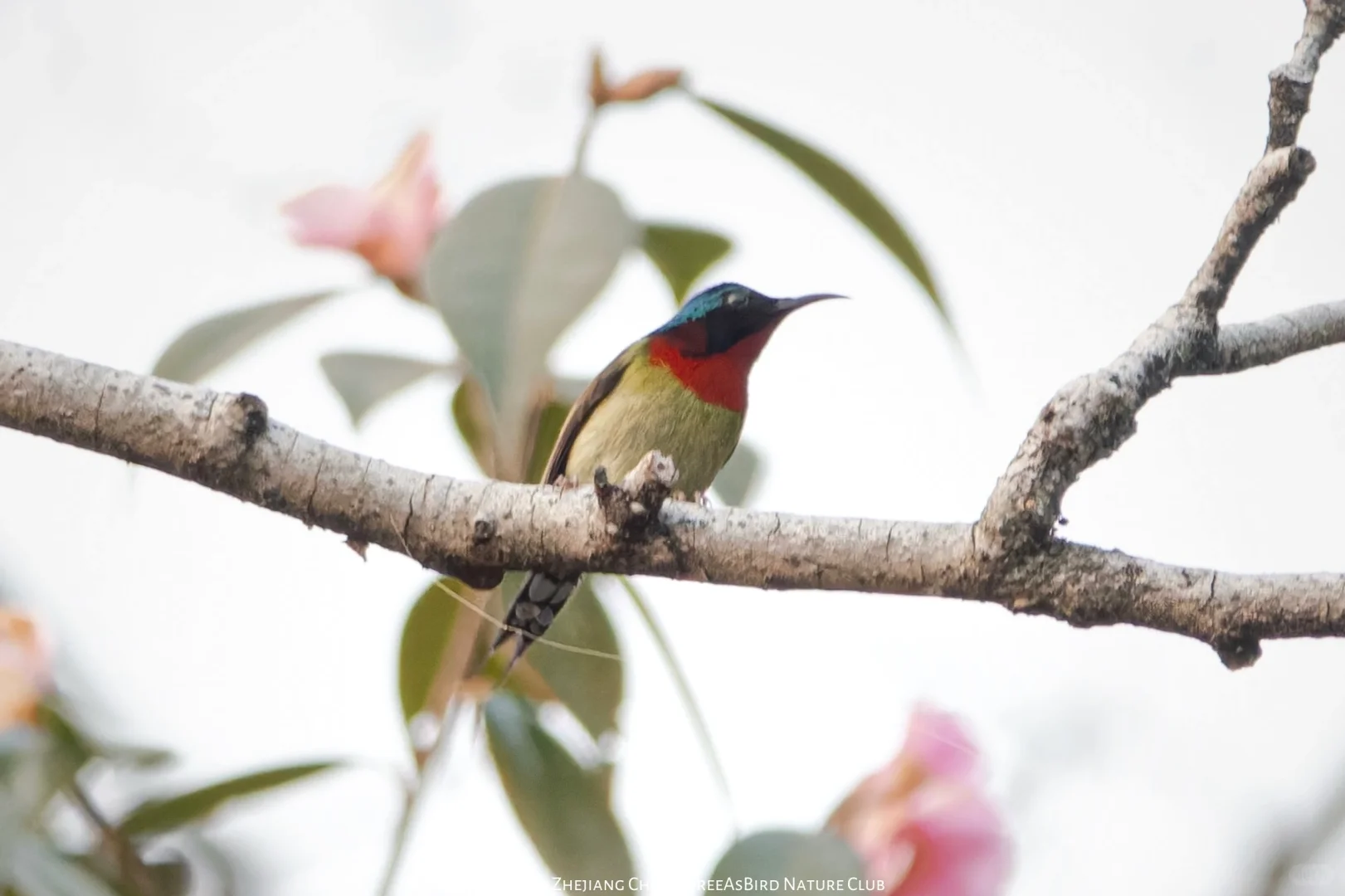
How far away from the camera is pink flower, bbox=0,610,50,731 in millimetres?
2652

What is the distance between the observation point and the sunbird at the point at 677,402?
10.9ft

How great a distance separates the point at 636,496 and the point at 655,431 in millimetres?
1548

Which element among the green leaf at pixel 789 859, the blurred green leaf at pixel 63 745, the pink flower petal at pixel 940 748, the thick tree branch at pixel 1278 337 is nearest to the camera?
the thick tree branch at pixel 1278 337

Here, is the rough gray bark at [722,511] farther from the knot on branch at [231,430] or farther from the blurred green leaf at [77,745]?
A: the blurred green leaf at [77,745]

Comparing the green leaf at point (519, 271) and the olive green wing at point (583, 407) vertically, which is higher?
the olive green wing at point (583, 407)

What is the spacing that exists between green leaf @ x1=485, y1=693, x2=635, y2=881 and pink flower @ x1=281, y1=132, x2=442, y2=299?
103 centimetres

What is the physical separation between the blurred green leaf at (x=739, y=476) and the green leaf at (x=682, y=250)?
18.2 inches

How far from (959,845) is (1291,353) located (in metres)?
1.02

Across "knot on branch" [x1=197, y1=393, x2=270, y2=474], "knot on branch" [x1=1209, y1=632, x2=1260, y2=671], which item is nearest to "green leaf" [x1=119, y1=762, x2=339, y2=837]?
"knot on branch" [x1=197, y1=393, x2=270, y2=474]

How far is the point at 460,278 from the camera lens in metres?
2.35

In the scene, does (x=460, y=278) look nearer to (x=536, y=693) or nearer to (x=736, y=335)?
(x=536, y=693)

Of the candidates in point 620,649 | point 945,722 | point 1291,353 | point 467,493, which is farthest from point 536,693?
point 1291,353

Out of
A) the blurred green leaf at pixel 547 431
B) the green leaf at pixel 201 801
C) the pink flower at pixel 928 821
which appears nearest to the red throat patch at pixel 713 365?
the blurred green leaf at pixel 547 431

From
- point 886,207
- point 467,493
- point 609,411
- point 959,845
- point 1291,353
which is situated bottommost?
point 959,845
